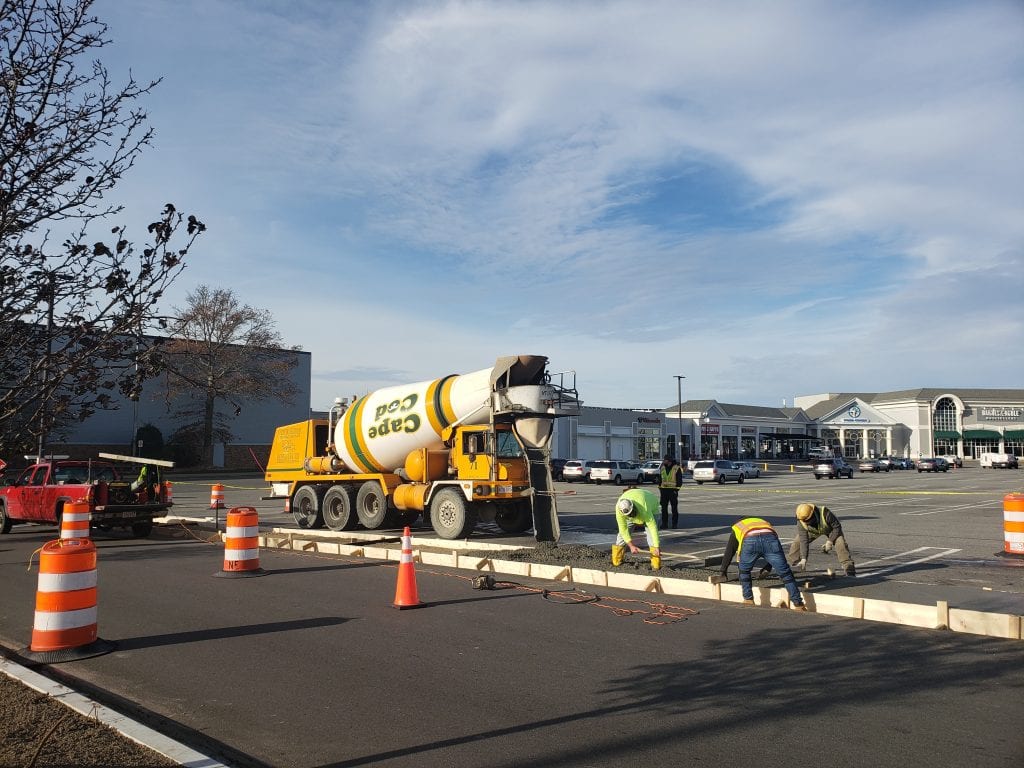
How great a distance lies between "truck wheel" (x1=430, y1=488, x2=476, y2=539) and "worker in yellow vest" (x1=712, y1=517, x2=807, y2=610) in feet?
23.6

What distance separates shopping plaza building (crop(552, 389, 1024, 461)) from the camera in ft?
279

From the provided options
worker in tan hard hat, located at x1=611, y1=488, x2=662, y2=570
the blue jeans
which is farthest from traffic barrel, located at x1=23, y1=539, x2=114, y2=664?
worker in tan hard hat, located at x1=611, y1=488, x2=662, y2=570

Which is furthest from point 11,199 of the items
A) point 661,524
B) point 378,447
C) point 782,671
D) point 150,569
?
point 661,524

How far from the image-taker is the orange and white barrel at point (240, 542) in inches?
459

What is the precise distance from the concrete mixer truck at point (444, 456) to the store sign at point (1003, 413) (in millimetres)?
100355

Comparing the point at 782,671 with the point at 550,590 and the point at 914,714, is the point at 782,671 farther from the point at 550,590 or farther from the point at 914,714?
the point at 550,590

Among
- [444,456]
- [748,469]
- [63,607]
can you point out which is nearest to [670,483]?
[444,456]

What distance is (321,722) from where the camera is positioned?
5426 millimetres

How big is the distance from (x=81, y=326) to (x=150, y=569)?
363 inches

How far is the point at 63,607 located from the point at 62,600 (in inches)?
2.5

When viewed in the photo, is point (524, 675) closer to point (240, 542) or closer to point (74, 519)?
point (240, 542)

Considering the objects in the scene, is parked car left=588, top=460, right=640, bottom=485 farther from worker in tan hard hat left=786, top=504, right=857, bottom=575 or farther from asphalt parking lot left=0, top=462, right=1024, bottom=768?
worker in tan hard hat left=786, top=504, right=857, bottom=575

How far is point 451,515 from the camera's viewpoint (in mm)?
15906

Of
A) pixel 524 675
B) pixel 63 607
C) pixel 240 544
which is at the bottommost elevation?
pixel 524 675
